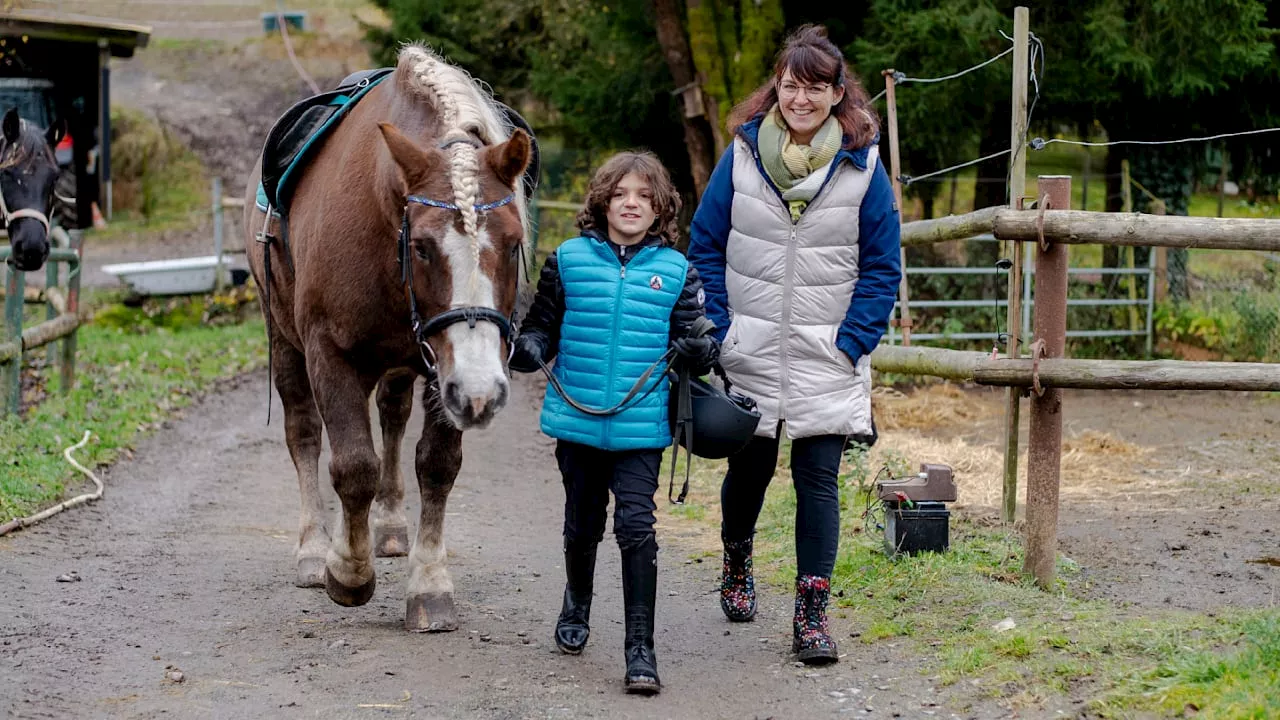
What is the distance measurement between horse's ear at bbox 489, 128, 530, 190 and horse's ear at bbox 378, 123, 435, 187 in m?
0.19

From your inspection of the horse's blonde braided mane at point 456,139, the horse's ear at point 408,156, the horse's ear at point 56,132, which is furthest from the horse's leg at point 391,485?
the horse's ear at point 56,132

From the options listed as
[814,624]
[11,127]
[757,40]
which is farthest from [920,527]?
[757,40]

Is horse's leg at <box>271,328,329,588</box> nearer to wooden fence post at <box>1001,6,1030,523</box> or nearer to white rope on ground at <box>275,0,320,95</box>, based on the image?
wooden fence post at <box>1001,6,1030,523</box>

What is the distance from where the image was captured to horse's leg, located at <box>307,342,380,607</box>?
4.36 metres

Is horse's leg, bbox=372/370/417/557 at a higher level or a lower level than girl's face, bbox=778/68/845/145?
lower

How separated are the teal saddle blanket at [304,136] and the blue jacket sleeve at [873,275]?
4.14 ft

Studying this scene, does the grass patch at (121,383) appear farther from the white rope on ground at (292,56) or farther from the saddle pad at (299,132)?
the white rope on ground at (292,56)

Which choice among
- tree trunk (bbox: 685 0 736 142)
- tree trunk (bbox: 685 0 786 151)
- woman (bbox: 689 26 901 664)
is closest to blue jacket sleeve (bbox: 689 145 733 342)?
woman (bbox: 689 26 901 664)

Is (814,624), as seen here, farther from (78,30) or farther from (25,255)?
(78,30)

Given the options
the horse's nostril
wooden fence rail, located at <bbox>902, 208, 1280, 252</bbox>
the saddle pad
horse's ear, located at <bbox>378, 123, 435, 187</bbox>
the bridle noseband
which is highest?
the saddle pad

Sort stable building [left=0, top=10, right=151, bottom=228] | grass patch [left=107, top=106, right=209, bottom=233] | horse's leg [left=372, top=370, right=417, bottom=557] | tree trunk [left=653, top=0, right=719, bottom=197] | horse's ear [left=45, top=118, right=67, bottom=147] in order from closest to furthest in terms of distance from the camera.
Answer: horse's leg [left=372, top=370, right=417, bottom=557]
horse's ear [left=45, top=118, right=67, bottom=147]
tree trunk [left=653, top=0, right=719, bottom=197]
stable building [left=0, top=10, right=151, bottom=228]
grass patch [left=107, top=106, right=209, bottom=233]

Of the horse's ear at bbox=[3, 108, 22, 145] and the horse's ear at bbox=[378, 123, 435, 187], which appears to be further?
the horse's ear at bbox=[3, 108, 22, 145]

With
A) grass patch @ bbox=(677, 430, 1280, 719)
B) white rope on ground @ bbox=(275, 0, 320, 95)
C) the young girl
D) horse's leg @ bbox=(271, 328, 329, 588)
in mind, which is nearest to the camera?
grass patch @ bbox=(677, 430, 1280, 719)

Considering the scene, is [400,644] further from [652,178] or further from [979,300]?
[979,300]
